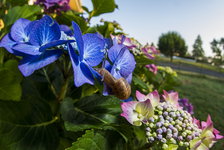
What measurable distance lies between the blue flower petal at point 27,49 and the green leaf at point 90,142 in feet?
0.55

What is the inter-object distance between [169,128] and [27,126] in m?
0.30

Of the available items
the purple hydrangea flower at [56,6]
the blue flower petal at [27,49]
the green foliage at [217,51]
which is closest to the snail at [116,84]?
the blue flower petal at [27,49]

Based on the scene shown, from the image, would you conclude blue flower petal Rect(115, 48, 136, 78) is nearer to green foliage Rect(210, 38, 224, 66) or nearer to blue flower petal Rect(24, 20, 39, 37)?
blue flower petal Rect(24, 20, 39, 37)

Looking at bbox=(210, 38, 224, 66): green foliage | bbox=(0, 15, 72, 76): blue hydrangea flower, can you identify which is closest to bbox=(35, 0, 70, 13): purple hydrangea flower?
bbox=(0, 15, 72, 76): blue hydrangea flower

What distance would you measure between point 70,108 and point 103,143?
13 centimetres

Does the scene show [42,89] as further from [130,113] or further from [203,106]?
[203,106]

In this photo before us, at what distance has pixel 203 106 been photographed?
5.03 metres

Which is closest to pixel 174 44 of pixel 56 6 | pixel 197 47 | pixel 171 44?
pixel 171 44

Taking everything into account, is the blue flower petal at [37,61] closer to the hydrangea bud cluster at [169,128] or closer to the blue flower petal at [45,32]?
the blue flower petal at [45,32]

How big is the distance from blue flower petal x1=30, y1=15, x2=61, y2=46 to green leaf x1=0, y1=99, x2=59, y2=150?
0.51 ft

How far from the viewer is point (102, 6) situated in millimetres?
912

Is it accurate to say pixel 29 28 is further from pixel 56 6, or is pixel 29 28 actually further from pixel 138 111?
pixel 56 6

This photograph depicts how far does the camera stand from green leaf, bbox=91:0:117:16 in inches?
34.6

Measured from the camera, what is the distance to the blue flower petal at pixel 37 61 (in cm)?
40
